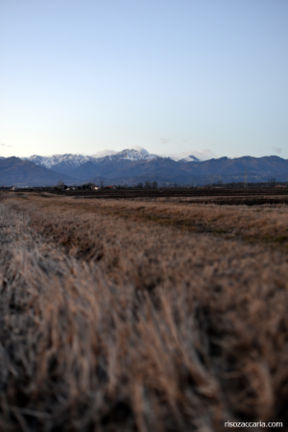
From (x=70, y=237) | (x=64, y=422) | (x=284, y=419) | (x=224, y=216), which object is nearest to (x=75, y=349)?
(x=64, y=422)

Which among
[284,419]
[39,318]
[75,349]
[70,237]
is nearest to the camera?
[284,419]

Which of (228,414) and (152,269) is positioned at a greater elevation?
(152,269)

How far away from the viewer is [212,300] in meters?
4.46

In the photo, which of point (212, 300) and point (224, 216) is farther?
point (224, 216)

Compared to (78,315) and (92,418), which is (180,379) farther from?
(78,315)

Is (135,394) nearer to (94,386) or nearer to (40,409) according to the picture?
(94,386)

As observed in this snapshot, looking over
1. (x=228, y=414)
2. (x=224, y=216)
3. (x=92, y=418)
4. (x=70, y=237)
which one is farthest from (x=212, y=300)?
(x=224, y=216)

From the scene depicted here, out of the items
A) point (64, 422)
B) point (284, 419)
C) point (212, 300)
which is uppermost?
point (212, 300)

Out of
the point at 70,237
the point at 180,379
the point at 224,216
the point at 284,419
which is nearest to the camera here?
the point at 284,419

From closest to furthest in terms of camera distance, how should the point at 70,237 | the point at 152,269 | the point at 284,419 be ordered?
1. the point at 284,419
2. the point at 152,269
3. the point at 70,237

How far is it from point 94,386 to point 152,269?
289cm

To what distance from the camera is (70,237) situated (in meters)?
12.5

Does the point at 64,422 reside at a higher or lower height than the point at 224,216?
lower

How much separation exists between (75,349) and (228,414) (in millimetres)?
1803
